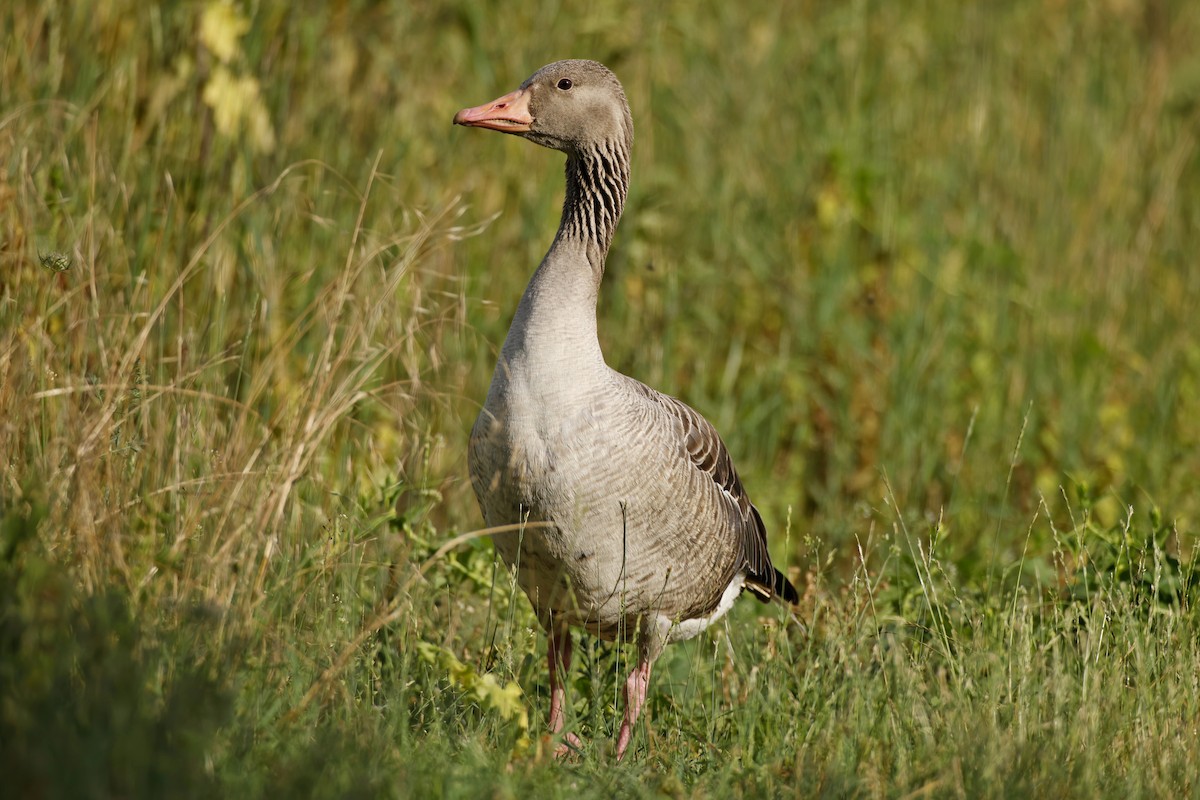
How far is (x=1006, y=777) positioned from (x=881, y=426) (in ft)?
11.4

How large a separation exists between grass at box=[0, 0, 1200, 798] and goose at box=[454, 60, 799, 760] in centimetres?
23

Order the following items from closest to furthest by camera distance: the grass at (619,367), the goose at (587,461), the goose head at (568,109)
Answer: the grass at (619,367)
the goose at (587,461)
the goose head at (568,109)

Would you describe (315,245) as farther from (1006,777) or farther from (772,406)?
(1006,777)

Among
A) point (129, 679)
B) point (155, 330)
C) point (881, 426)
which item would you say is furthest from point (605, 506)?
point (881, 426)

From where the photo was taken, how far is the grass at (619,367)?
3.16 m

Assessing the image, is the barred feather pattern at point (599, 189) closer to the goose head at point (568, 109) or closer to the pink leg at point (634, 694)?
the goose head at point (568, 109)

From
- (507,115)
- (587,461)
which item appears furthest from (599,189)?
(587,461)

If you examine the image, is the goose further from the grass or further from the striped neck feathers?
the grass

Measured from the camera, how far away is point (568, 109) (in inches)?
164

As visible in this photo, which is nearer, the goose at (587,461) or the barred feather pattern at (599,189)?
the goose at (587,461)

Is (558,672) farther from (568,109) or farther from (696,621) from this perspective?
(568,109)

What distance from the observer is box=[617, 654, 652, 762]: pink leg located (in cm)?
381

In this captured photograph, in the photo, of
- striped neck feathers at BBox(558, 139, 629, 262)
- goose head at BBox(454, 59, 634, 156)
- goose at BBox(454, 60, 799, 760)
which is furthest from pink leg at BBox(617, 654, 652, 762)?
goose head at BBox(454, 59, 634, 156)

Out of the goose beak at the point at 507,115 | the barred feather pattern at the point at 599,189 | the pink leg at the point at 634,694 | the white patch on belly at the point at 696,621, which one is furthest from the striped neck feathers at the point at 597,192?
the pink leg at the point at 634,694
